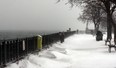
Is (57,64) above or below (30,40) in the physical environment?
below

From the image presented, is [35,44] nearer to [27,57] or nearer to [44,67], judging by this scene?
[27,57]

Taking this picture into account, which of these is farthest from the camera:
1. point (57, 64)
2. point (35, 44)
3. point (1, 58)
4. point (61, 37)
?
point (61, 37)

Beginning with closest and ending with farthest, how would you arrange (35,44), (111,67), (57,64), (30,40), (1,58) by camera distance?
(1,58) → (111,67) → (57,64) → (30,40) → (35,44)

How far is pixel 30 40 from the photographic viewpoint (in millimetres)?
16188

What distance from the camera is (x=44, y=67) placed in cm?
1241

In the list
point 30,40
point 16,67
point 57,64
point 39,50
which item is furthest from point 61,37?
point 16,67

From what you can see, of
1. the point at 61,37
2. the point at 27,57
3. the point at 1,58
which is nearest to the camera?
the point at 1,58

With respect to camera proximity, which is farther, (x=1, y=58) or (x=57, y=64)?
(x=57, y=64)

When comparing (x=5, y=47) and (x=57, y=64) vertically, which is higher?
(x=5, y=47)

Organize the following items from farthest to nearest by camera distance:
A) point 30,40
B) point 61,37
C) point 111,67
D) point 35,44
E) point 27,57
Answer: point 61,37
point 35,44
point 30,40
point 27,57
point 111,67

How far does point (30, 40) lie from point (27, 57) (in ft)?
6.56

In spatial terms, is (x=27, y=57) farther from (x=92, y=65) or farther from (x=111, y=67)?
(x=111, y=67)

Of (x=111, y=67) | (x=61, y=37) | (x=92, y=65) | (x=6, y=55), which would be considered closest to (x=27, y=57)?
(x=6, y=55)

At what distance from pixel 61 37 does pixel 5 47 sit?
64.3 ft
